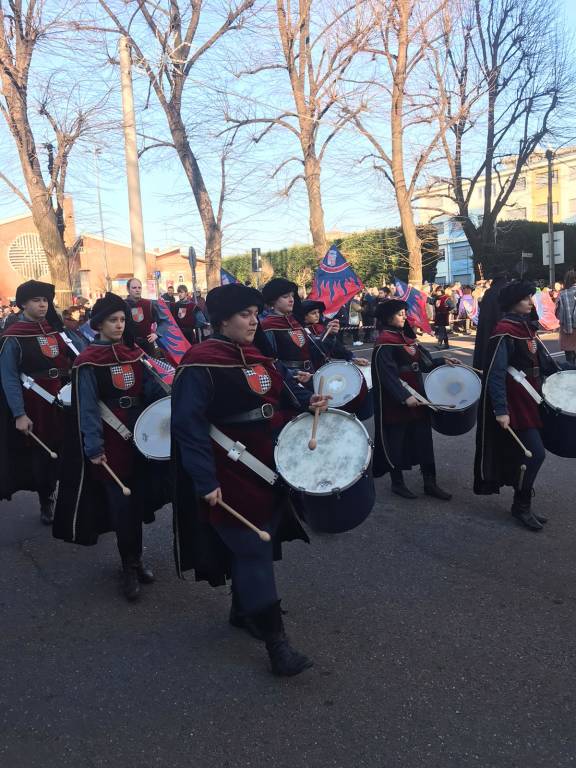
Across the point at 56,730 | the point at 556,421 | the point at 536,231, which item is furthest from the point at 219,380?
the point at 536,231

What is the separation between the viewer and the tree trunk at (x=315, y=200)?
20922mm

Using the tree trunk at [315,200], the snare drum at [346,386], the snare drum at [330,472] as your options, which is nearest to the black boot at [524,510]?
the snare drum at [346,386]

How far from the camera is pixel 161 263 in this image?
2616 inches

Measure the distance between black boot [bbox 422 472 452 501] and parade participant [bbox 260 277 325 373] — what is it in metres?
1.55

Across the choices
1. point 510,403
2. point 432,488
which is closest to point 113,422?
point 510,403

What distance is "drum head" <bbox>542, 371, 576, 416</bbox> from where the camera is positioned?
4.89 metres

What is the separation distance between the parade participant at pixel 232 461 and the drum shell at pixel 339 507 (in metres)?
0.25

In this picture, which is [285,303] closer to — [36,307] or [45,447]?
[36,307]

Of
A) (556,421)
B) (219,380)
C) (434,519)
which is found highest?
(219,380)

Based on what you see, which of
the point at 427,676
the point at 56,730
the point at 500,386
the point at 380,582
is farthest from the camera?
the point at 500,386

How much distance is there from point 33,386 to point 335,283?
5.48m

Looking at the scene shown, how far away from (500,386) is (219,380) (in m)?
2.55

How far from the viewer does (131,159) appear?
1302cm

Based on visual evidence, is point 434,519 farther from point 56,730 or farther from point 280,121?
point 280,121
